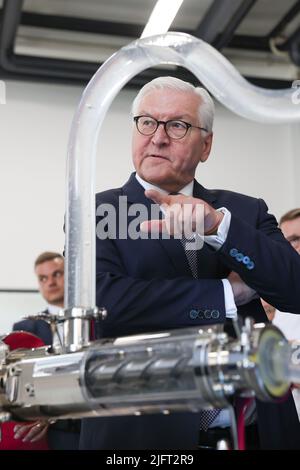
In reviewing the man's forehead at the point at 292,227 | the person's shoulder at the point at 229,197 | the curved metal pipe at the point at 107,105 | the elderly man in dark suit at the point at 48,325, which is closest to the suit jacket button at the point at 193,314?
the person's shoulder at the point at 229,197

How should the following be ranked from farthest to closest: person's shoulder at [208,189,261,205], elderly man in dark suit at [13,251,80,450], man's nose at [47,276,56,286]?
man's nose at [47,276,56,286], elderly man in dark suit at [13,251,80,450], person's shoulder at [208,189,261,205]

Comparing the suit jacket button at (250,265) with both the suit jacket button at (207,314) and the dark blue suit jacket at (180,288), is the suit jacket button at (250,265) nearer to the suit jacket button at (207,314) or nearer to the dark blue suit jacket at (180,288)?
the dark blue suit jacket at (180,288)

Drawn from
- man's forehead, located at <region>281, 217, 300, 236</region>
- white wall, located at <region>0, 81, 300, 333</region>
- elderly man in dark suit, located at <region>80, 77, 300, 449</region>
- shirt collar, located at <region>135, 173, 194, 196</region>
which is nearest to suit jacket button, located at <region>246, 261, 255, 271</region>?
elderly man in dark suit, located at <region>80, 77, 300, 449</region>

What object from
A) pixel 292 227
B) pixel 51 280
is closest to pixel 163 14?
pixel 292 227

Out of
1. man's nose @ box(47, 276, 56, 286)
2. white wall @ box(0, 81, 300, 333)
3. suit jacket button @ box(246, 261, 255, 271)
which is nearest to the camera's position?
suit jacket button @ box(246, 261, 255, 271)

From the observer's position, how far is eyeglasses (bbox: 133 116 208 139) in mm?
1116

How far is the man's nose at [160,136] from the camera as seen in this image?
42.8 inches

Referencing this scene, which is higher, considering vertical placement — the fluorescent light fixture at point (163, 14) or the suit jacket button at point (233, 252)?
the fluorescent light fixture at point (163, 14)

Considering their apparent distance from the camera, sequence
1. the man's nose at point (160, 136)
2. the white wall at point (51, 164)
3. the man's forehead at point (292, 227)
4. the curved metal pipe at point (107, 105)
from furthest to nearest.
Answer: the white wall at point (51, 164), the man's forehead at point (292, 227), the man's nose at point (160, 136), the curved metal pipe at point (107, 105)

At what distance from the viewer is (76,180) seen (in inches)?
27.6

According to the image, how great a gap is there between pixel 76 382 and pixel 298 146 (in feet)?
12.8

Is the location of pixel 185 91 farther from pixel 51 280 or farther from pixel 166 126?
pixel 51 280

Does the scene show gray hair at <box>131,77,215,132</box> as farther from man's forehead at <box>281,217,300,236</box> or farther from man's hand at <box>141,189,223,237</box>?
man's forehead at <box>281,217,300,236</box>

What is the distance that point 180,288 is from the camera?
40.9 inches
